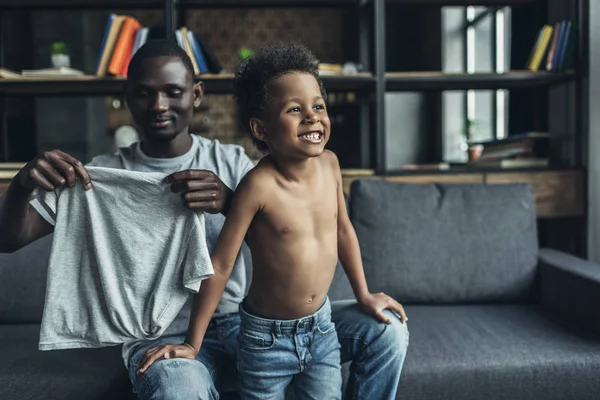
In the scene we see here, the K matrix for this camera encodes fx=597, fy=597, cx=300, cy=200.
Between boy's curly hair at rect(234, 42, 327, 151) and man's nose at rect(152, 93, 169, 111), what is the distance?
0.25 m

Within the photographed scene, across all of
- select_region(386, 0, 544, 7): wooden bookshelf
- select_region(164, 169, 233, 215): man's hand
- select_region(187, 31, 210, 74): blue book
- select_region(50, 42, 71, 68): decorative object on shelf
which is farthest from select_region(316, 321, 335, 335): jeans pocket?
select_region(50, 42, 71, 68): decorative object on shelf

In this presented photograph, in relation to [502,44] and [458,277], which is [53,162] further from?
[502,44]

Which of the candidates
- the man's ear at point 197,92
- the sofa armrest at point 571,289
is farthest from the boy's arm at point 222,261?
the sofa armrest at point 571,289

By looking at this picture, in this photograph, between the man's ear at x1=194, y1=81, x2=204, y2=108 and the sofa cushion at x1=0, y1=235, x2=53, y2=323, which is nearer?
the man's ear at x1=194, y1=81, x2=204, y2=108

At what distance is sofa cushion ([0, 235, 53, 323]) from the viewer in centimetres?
183

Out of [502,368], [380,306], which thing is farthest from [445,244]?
[380,306]

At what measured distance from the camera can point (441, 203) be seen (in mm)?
2059

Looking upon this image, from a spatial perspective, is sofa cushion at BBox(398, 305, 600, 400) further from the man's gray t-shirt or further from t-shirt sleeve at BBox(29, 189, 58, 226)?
t-shirt sleeve at BBox(29, 189, 58, 226)

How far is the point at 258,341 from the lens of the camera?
1.28 meters

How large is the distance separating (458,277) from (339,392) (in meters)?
0.81

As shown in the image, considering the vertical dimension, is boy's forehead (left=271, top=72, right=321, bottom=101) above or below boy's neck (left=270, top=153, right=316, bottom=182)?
above

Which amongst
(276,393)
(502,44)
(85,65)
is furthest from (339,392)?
(85,65)

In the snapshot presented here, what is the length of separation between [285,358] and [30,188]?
0.64 meters

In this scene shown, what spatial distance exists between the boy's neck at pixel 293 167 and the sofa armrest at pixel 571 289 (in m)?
0.96
